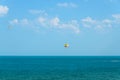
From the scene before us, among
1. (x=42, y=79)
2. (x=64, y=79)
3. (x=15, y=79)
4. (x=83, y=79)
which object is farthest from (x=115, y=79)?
(x=15, y=79)

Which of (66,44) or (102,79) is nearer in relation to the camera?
(66,44)

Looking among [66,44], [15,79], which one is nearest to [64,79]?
[15,79]

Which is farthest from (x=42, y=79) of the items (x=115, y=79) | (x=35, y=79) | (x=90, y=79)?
(x=115, y=79)

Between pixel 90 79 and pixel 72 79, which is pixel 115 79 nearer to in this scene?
pixel 90 79

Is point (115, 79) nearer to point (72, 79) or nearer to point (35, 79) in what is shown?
point (72, 79)

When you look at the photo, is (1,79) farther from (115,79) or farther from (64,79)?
(115,79)

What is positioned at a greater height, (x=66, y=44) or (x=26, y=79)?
(x=66, y=44)

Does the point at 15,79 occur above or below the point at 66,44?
below
